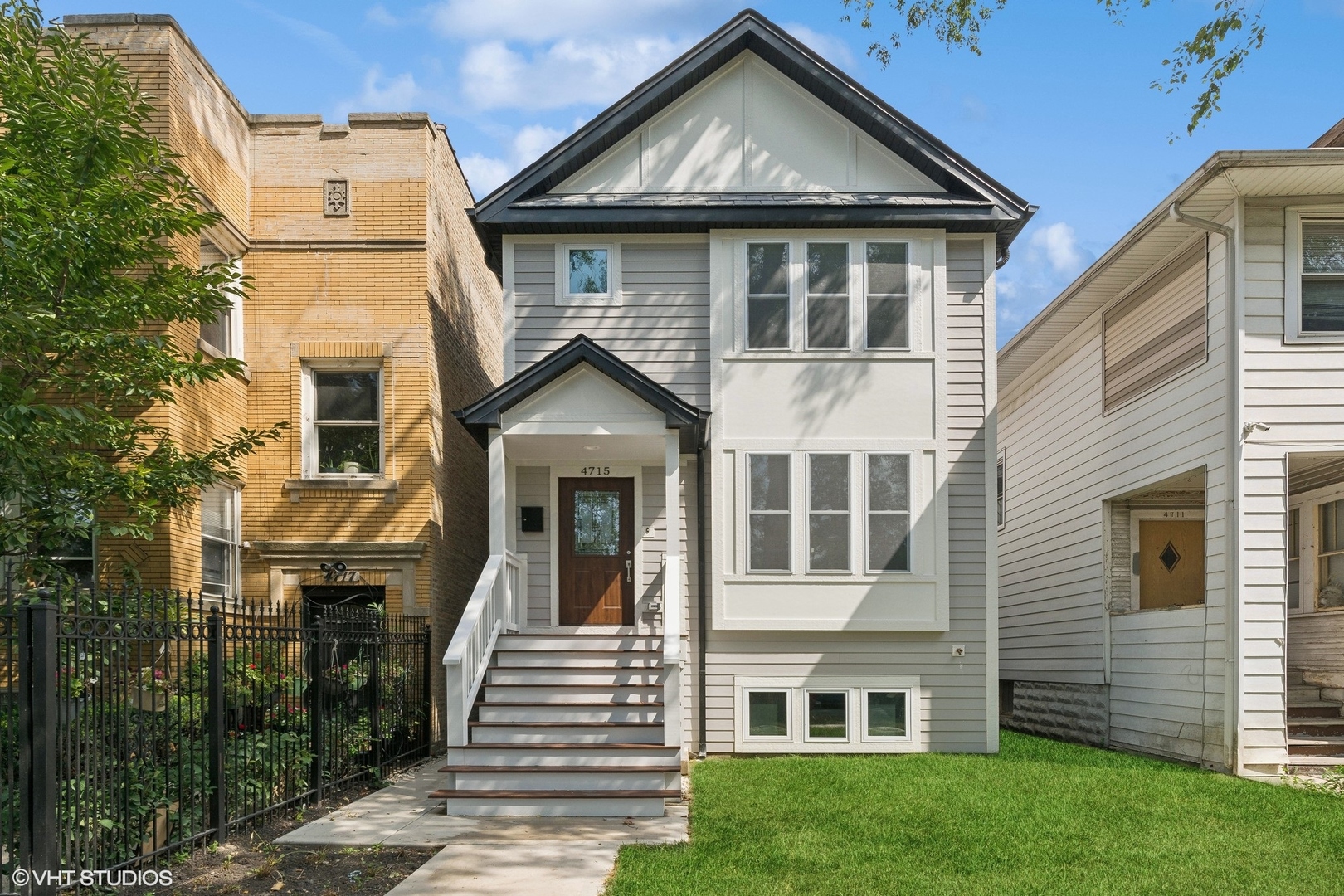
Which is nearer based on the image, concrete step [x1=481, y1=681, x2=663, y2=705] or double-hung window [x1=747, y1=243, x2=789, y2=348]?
concrete step [x1=481, y1=681, x2=663, y2=705]

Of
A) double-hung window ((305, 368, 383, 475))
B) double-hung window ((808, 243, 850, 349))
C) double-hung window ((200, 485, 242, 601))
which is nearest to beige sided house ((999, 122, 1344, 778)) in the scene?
double-hung window ((808, 243, 850, 349))

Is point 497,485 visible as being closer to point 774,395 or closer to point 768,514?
point 768,514

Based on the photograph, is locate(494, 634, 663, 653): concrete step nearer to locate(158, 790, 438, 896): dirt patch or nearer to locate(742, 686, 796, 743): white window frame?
locate(742, 686, 796, 743): white window frame

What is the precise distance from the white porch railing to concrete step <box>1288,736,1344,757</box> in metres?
8.55

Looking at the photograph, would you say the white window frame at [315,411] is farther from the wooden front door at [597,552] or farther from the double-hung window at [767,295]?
the double-hung window at [767,295]

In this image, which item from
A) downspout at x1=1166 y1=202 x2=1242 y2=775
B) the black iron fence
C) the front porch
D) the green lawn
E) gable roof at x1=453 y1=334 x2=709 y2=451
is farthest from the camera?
gable roof at x1=453 y1=334 x2=709 y2=451

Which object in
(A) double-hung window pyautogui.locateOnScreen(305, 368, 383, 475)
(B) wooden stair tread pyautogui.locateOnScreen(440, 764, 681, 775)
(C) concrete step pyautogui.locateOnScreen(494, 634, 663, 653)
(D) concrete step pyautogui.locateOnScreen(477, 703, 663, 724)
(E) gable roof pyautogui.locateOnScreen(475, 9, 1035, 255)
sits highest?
(E) gable roof pyautogui.locateOnScreen(475, 9, 1035, 255)

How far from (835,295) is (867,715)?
5.23 meters

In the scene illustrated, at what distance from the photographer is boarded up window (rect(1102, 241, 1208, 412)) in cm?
1296

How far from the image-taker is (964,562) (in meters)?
13.9

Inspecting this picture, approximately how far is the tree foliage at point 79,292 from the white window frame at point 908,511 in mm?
7146

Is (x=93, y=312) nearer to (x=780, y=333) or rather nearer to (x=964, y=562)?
(x=780, y=333)

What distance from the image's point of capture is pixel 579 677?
39.7 feet

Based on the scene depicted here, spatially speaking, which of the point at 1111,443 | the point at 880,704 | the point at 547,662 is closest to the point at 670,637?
the point at 547,662
